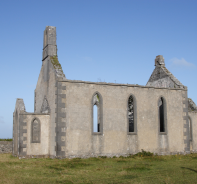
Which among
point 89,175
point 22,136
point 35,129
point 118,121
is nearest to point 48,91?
point 35,129

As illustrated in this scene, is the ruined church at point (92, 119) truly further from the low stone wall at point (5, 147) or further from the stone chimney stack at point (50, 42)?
the low stone wall at point (5, 147)

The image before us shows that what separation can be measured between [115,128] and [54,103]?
4.76 meters

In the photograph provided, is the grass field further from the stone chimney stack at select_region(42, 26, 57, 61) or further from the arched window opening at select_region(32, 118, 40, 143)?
the stone chimney stack at select_region(42, 26, 57, 61)

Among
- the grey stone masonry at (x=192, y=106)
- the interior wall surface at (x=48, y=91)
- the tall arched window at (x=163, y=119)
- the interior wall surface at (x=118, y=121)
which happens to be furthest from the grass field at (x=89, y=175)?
the grey stone masonry at (x=192, y=106)

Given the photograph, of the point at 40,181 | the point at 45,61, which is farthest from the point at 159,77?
the point at 40,181

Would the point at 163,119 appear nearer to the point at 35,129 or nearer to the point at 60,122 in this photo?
the point at 60,122

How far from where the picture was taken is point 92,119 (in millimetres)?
19922

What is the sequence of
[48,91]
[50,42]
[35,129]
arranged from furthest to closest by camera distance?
[50,42] → [35,129] → [48,91]

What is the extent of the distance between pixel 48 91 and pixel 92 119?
410 centimetres

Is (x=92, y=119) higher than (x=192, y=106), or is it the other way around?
(x=192, y=106)

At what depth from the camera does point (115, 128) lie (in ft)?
67.1

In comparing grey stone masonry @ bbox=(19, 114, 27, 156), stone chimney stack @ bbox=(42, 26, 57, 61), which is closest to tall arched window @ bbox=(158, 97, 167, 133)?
stone chimney stack @ bbox=(42, 26, 57, 61)

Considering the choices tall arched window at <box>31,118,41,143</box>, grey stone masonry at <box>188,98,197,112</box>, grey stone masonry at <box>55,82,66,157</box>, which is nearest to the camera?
grey stone masonry at <box>55,82,66,157</box>

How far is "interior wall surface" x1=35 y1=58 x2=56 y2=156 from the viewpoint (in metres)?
19.6
